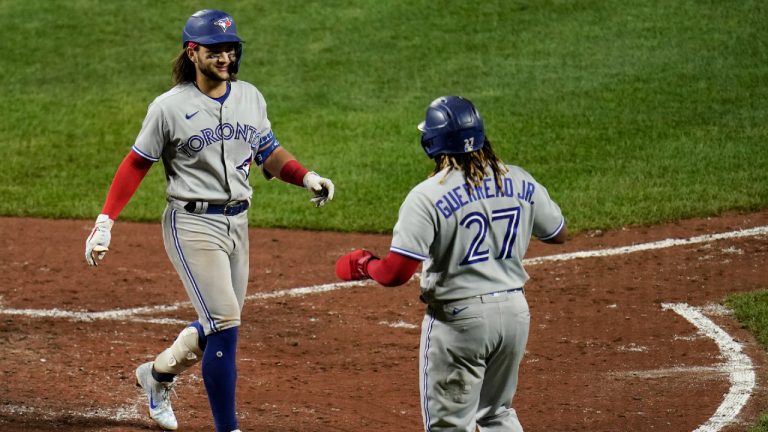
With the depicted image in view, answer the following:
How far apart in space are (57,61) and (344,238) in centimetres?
680

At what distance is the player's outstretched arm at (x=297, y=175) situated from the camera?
6.15 metres

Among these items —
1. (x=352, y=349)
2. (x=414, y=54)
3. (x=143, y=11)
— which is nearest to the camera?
(x=352, y=349)

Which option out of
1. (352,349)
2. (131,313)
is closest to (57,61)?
(131,313)

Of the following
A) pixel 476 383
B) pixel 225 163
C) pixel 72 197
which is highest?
pixel 225 163

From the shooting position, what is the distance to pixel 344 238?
10.5m

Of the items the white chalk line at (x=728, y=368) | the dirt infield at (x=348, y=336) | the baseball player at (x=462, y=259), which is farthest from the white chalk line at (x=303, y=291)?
the baseball player at (x=462, y=259)

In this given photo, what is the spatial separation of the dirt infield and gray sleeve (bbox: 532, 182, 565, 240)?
147cm

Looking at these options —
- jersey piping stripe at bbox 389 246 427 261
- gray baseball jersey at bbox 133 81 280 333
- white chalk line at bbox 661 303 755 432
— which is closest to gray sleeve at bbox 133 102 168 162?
gray baseball jersey at bbox 133 81 280 333

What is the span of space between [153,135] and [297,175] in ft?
2.63

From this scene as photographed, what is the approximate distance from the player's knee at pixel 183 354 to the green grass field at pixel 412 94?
15.1 feet

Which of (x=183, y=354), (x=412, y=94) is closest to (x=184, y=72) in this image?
(x=183, y=354)

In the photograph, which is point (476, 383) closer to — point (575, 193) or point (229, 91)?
point (229, 91)

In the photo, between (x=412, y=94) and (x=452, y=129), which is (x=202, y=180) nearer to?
(x=452, y=129)

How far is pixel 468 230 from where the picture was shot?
15.5ft
